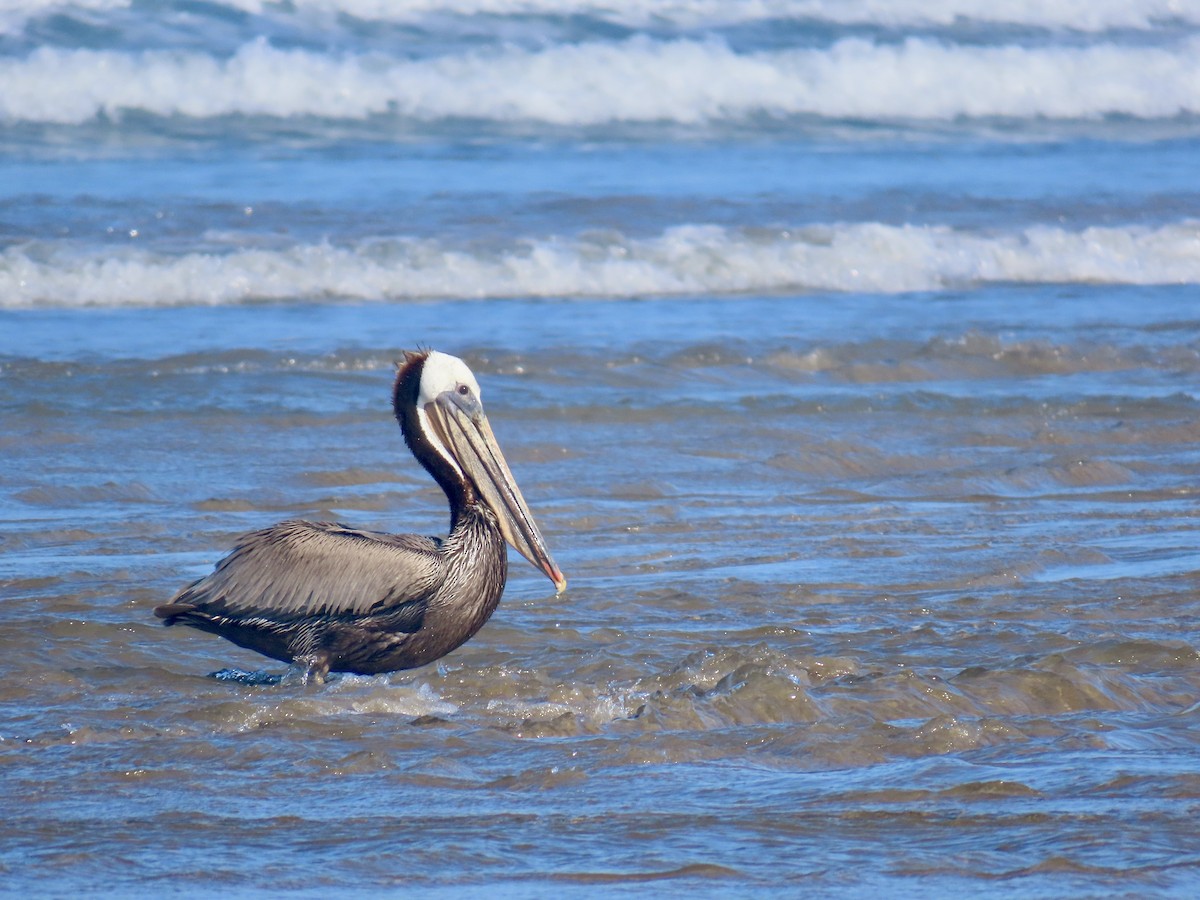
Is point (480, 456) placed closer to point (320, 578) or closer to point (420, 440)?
point (420, 440)

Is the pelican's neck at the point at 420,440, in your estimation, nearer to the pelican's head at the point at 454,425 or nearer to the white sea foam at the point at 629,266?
the pelican's head at the point at 454,425

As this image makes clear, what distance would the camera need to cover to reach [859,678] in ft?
15.1

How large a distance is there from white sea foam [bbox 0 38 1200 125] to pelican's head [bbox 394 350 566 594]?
A: 15.6 m

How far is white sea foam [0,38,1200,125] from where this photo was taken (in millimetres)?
20109

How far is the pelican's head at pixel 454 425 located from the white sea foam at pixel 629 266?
7101 millimetres

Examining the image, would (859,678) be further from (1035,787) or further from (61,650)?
(61,650)

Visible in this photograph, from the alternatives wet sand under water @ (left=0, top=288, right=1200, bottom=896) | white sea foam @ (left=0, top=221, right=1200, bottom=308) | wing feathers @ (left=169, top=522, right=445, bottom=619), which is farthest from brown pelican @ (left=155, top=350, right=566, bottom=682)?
white sea foam @ (left=0, top=221, right=1200, bottom=308)

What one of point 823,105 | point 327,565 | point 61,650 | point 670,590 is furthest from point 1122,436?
point 823,105

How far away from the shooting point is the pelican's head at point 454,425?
5234 mm

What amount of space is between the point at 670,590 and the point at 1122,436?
339cm

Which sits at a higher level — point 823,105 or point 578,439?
point 823,105

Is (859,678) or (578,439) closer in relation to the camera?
(859,678)

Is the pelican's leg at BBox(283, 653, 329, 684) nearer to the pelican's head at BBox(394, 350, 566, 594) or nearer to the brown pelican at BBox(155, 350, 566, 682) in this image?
the brown pelican at BBox(155, 350, 566, 682)

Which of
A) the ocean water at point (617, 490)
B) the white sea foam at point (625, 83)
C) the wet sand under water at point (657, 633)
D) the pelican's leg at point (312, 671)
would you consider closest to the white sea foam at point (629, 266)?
the ocean water at point (617, 490)
